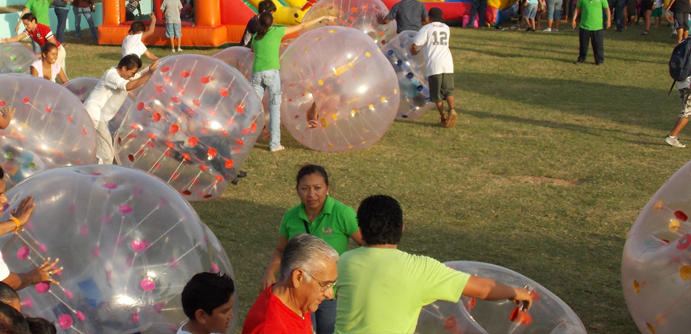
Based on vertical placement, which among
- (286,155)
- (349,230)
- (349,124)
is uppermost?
(349,230)

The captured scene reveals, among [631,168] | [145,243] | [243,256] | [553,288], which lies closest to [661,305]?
[553,288]

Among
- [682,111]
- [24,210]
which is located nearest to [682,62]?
[682,111]

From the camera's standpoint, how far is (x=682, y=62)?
7.97 meters

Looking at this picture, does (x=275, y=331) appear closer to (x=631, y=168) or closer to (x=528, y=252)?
(x=528, y=252)

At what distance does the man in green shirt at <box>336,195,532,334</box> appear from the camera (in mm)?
2760

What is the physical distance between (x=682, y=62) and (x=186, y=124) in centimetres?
569

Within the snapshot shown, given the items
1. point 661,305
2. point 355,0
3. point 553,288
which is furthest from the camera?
point 355,0

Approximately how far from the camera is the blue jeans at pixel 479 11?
1955 cm

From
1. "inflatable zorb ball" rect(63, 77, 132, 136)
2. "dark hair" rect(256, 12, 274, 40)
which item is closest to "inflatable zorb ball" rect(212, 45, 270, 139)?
"dark hair" rect(256, 12, 274, 40)

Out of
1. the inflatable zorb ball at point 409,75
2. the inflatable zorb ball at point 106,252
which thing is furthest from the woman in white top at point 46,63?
the inflatable zorb ball at point 106,252

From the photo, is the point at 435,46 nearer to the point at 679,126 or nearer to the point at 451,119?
the point at 451,119

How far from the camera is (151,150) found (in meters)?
6.23

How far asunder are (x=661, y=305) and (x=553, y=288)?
50.2 inches

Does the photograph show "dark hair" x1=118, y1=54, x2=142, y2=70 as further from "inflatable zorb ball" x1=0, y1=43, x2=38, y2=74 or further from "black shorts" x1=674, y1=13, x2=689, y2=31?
"black shorts" x1=674, y1=13, x2=689, y2=31
